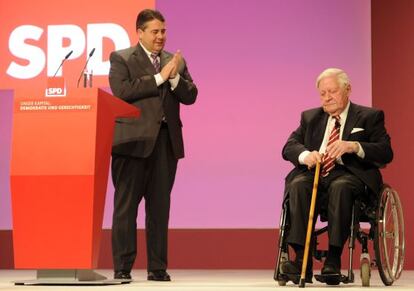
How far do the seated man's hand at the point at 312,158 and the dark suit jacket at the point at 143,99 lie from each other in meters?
0.76

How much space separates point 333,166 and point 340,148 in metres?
0.15

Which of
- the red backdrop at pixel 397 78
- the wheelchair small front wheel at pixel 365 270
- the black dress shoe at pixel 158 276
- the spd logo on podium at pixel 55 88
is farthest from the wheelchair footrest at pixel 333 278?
the red backdrop at pixel 397 78

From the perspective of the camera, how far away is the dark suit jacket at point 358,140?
431cm

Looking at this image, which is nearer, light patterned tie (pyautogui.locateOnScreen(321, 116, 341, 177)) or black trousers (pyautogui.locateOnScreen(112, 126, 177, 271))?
light patterned tie (pyautogui.locateOnScreen(321, 116, 341, 177))

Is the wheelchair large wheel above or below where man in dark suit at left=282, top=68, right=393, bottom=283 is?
below

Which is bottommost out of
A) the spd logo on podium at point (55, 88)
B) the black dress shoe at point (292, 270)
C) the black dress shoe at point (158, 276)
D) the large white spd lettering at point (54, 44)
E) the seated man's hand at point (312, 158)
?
the black dress shoe at point (158, 276)

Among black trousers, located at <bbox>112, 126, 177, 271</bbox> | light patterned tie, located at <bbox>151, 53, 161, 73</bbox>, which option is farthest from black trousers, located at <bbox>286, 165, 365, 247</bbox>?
light patterned tie, located at <bbox>151, 53, 161, 73</bbox>

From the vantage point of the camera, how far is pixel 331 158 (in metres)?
4.32

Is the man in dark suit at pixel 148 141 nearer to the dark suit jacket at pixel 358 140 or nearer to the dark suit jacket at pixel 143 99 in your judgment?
the dark suit jacket at pixel 143 99

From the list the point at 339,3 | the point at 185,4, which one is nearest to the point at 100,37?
the point at 185,4

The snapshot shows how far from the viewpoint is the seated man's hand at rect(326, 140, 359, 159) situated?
167 inches

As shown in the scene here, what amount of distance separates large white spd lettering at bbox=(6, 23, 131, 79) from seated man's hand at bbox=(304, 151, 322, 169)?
235 centimetres

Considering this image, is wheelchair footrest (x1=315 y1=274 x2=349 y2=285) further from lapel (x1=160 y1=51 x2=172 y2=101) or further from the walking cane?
lapel (x1=160 y1=51 x2=172 y2=101)

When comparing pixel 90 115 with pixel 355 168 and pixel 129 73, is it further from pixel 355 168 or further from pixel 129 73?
pixel 355 168
